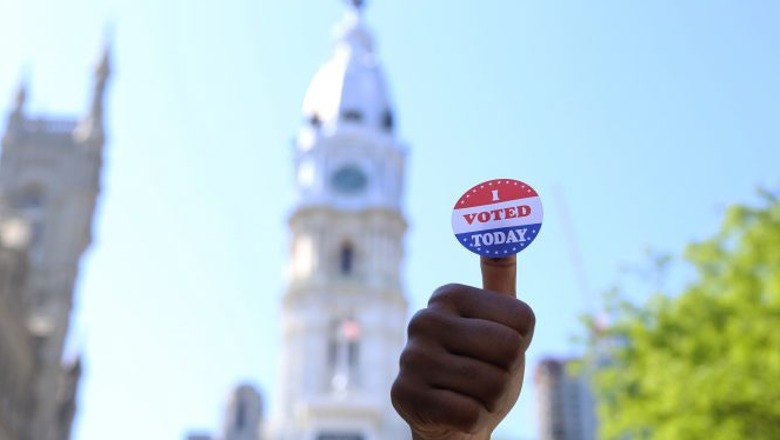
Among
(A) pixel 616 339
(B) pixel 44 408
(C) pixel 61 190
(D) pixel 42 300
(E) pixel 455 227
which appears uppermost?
(C) pixel 61 190

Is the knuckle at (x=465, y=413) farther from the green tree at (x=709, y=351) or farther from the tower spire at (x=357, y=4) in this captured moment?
the tower spire at (x=357, y=4)

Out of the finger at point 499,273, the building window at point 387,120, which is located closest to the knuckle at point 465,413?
the finger at point 499,273

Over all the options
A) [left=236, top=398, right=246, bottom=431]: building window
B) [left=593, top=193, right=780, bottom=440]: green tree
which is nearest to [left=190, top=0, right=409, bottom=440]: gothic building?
[left=236, top=398, right=246, bottom=431]: building window

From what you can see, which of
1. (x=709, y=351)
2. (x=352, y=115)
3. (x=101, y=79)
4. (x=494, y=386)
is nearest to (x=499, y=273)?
(x=494, y=386)

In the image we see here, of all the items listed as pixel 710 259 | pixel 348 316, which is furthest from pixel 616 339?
pixel 348 316

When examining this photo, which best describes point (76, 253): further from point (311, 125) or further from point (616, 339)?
point (311, 125)

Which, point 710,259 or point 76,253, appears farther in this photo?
point 76,253

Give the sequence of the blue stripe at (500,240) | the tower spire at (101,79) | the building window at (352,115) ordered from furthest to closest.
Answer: the building window at (352,115)
the tower spire at (101,79)
the blue stripe at (500,240)
